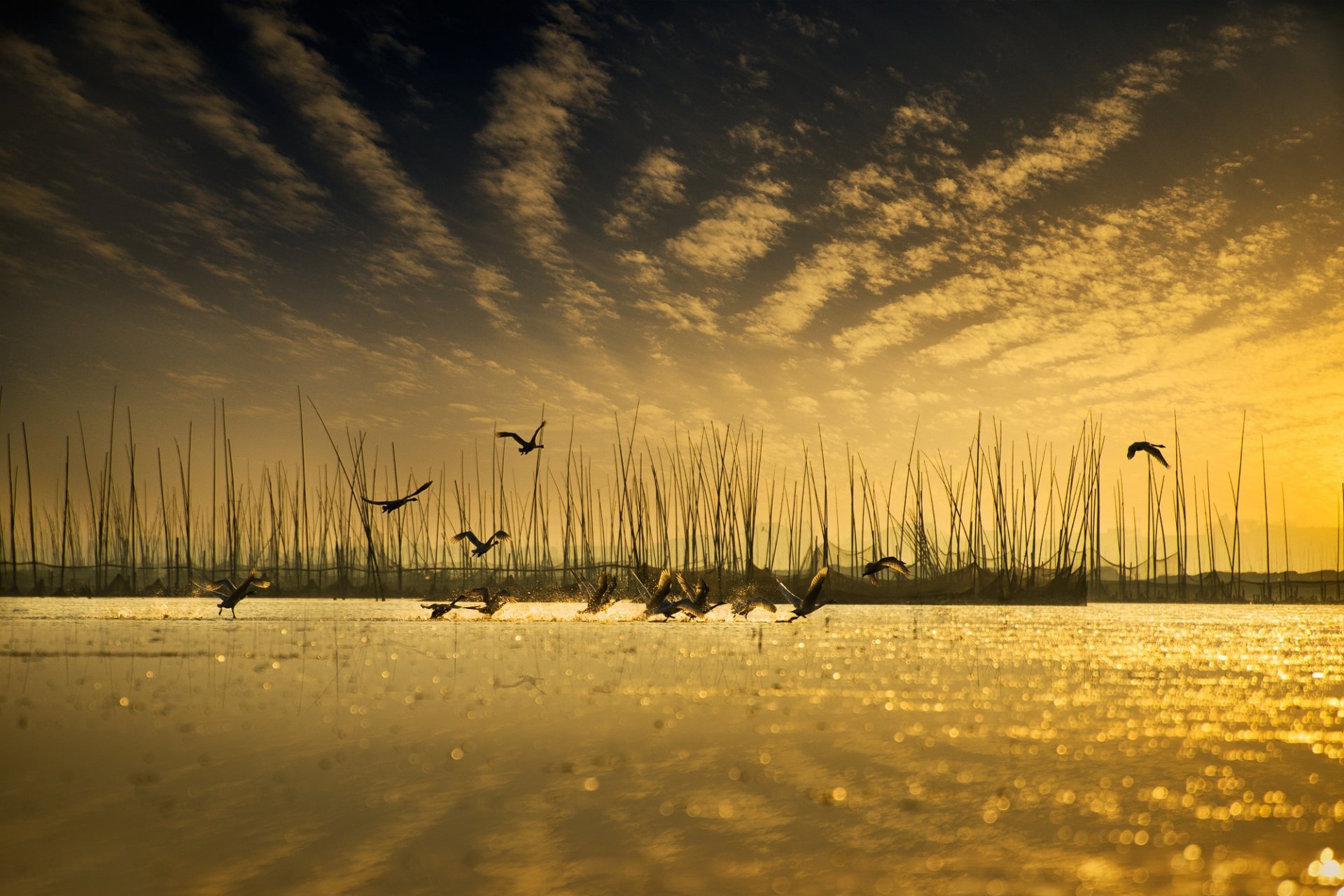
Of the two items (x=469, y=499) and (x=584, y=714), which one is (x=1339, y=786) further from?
(x=469, y=499)

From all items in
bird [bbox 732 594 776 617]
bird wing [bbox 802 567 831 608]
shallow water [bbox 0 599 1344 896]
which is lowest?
bird [bbox 732 594 776 617]

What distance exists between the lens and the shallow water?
3113 millimetres

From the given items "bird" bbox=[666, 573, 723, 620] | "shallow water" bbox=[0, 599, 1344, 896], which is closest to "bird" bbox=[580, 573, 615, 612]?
"bird" bbox=[666, 573, 723, 620]

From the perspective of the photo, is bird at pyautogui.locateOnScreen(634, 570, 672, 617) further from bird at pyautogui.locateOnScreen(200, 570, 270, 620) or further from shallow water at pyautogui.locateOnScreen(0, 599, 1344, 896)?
shallow water at pyautogui.locateOnScreen(0, 599, 1344, 896)

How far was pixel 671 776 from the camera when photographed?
4477 mm

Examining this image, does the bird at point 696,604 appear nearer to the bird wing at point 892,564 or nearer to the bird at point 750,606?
the bird at point 750,606

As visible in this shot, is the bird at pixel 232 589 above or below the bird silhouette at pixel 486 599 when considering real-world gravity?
above

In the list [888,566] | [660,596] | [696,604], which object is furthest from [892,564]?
[660,596]

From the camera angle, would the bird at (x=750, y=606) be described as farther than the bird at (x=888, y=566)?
Yes

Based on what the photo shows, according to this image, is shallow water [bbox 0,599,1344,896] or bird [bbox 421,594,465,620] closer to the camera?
shallow water [bbox 0,599,1344,896]

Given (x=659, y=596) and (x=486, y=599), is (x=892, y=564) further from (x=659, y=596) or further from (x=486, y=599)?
(x=486, y=599)

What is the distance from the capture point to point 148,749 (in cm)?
507

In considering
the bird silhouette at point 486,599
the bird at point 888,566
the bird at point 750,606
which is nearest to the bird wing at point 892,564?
the bird at point 888,566

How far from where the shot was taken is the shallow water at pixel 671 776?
10.2 feet
